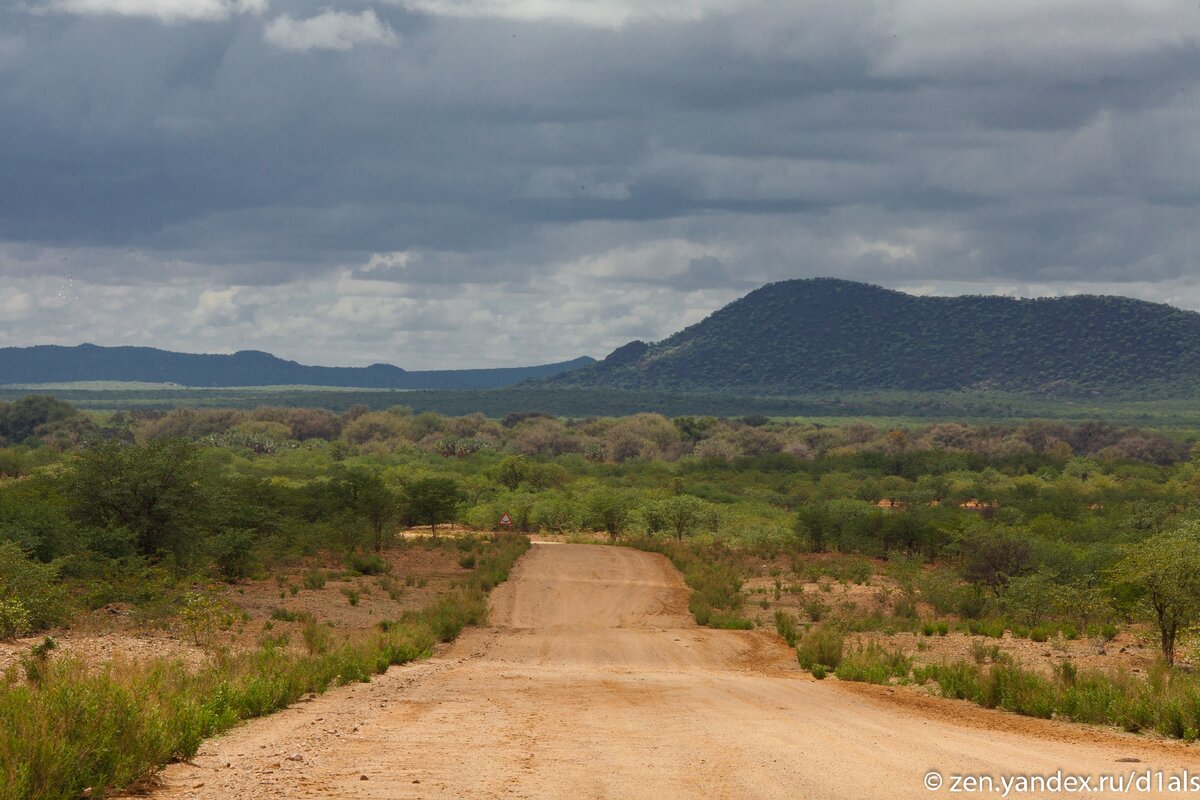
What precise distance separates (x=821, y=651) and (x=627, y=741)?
978cm

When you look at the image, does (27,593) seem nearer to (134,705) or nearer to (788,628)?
(134,705)

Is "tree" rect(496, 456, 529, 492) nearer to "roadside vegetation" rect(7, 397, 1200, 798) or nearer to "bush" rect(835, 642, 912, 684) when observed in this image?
"roadside vegetation" rect(7, 397, 1200, 798)

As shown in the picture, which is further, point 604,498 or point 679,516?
Result: point 604,498

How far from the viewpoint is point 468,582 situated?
36.8 m

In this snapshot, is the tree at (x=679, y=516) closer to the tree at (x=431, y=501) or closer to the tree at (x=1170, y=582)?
the tree at (x=431, y=501)

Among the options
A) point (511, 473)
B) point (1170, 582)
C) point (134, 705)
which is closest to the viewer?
point (134, 705)

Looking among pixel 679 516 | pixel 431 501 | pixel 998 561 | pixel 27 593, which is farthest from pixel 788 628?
pixel 431 501

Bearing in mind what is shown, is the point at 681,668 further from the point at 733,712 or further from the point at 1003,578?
the point at 1003,578

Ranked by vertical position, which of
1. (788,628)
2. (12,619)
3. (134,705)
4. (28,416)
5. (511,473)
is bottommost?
(511,473)

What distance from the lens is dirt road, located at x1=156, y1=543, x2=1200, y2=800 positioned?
36.4 ft

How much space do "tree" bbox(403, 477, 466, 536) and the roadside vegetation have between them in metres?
0.12

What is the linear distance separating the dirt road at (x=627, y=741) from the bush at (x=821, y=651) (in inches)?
13.3

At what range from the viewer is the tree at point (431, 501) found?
5938cm

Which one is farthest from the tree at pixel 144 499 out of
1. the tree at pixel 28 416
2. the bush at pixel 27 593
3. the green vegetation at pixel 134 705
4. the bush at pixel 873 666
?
the tree at pixel 28 416
